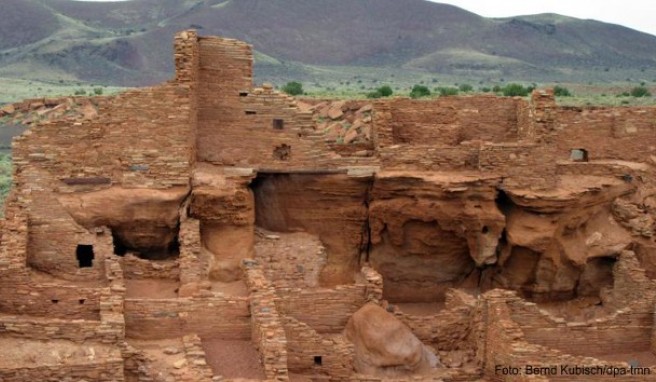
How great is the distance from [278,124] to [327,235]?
236 cm

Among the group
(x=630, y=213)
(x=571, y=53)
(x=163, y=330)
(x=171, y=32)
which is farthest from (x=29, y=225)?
(x=571, y=53)

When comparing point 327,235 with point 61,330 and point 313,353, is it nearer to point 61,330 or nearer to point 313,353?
point 313,353

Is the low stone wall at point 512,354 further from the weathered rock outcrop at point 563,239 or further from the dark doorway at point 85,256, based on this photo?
the dark doorway at point 85,256

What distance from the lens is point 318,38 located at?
311 ft

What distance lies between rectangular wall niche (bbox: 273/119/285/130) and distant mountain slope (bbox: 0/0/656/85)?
53.9 meters

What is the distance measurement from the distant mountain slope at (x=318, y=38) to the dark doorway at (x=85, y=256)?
55668 mm

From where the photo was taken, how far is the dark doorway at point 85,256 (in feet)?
55.2

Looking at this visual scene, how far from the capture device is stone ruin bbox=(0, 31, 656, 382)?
1537cm

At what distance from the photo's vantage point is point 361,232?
19.2 m

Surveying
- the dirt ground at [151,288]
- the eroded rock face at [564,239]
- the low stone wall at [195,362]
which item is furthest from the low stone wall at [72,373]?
A: the eroded rock face at [564,239]

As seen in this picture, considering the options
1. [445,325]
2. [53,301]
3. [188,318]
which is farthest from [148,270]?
[445,325]

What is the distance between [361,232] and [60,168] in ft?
19.0

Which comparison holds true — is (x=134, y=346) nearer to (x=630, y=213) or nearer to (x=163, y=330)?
(x=163, y=330)

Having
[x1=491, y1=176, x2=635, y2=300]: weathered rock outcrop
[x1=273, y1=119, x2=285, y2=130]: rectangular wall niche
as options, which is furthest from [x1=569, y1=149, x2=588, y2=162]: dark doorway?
[x1=273, y1=119, x2=285, y2=130]: rectangular wall niche
